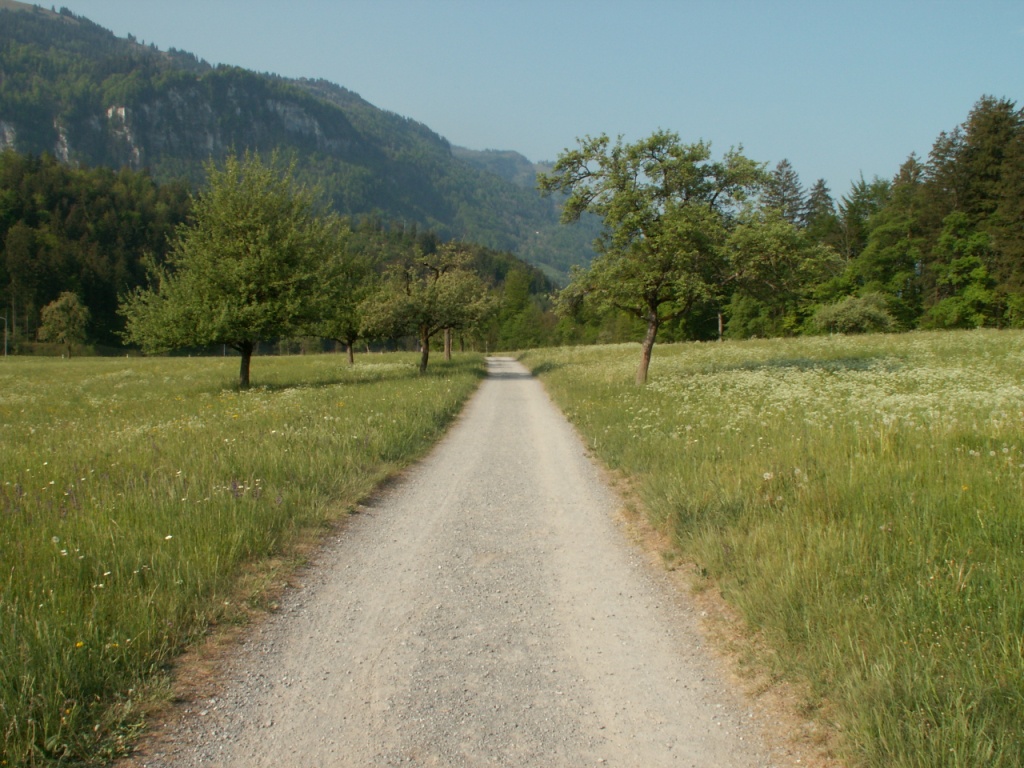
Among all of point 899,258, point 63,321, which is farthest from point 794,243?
point 63,321

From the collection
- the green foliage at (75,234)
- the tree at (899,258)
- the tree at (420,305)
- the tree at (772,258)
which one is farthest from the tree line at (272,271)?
the tree at (899,258)

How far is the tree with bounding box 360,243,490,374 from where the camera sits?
3328 cm

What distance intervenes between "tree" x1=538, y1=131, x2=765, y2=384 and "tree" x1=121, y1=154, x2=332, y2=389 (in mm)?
11622

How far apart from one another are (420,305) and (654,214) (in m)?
16.2

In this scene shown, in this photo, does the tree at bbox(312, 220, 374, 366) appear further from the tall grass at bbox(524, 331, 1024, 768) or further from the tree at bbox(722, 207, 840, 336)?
the tall grass at bbox(524, 331, 1024, 768)

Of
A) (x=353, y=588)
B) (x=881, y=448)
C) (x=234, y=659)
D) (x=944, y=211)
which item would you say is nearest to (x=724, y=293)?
(x=881, y=448)

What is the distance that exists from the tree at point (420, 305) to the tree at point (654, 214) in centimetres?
1286

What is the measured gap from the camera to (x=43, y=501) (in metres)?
6.73

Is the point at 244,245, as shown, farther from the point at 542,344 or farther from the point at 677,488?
the point at 542,344

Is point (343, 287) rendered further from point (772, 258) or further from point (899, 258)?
point (899, 258)

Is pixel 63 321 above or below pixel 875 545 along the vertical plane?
above

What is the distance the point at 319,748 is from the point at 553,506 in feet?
17.6

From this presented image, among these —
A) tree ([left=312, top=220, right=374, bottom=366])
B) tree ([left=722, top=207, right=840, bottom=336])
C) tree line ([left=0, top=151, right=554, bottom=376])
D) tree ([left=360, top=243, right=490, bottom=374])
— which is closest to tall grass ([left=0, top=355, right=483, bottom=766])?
tree line ([left=0, top=151, right=554, bottom=376])

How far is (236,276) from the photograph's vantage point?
24172 mm
